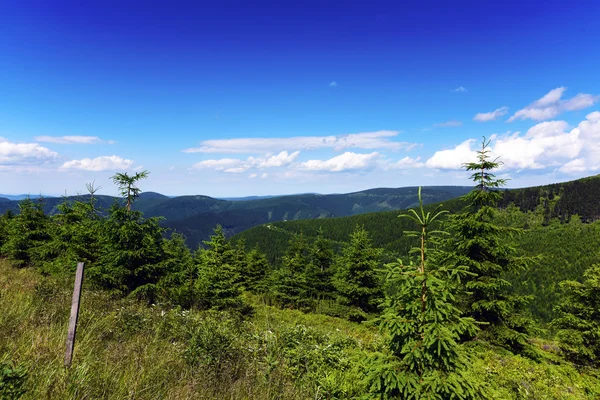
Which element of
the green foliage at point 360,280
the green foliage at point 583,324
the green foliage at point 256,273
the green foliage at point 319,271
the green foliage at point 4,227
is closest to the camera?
the green foliage at point 583,324

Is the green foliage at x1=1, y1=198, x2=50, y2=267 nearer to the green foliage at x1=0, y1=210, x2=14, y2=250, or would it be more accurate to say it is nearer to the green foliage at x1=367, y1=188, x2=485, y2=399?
the green foliage at x1=0, y1=210, x2=14, y2=250

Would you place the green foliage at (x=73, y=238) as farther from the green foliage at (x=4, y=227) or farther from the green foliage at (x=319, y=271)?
the green foliage at (x=319, y=271)

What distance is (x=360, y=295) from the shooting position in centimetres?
2275

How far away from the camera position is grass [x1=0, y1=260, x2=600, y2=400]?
389cm

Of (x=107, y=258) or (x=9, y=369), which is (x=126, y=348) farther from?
(x=107, y=258)

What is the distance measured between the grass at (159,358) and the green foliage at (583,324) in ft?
33.7

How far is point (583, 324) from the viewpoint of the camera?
15953mm

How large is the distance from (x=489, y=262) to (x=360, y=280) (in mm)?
11660

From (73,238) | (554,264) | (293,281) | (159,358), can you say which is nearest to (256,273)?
(293,281)

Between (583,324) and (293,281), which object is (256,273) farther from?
(583,324)

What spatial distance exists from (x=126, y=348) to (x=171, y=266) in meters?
10.4

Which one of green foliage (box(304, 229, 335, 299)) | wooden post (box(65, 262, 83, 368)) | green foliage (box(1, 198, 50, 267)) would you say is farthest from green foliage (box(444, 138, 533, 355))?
green foliage (box(1, 198, 50, 267))

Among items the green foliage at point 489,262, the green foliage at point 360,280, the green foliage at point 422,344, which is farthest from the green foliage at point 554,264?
the green foliage at point 422,344

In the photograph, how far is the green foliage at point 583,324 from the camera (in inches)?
620
